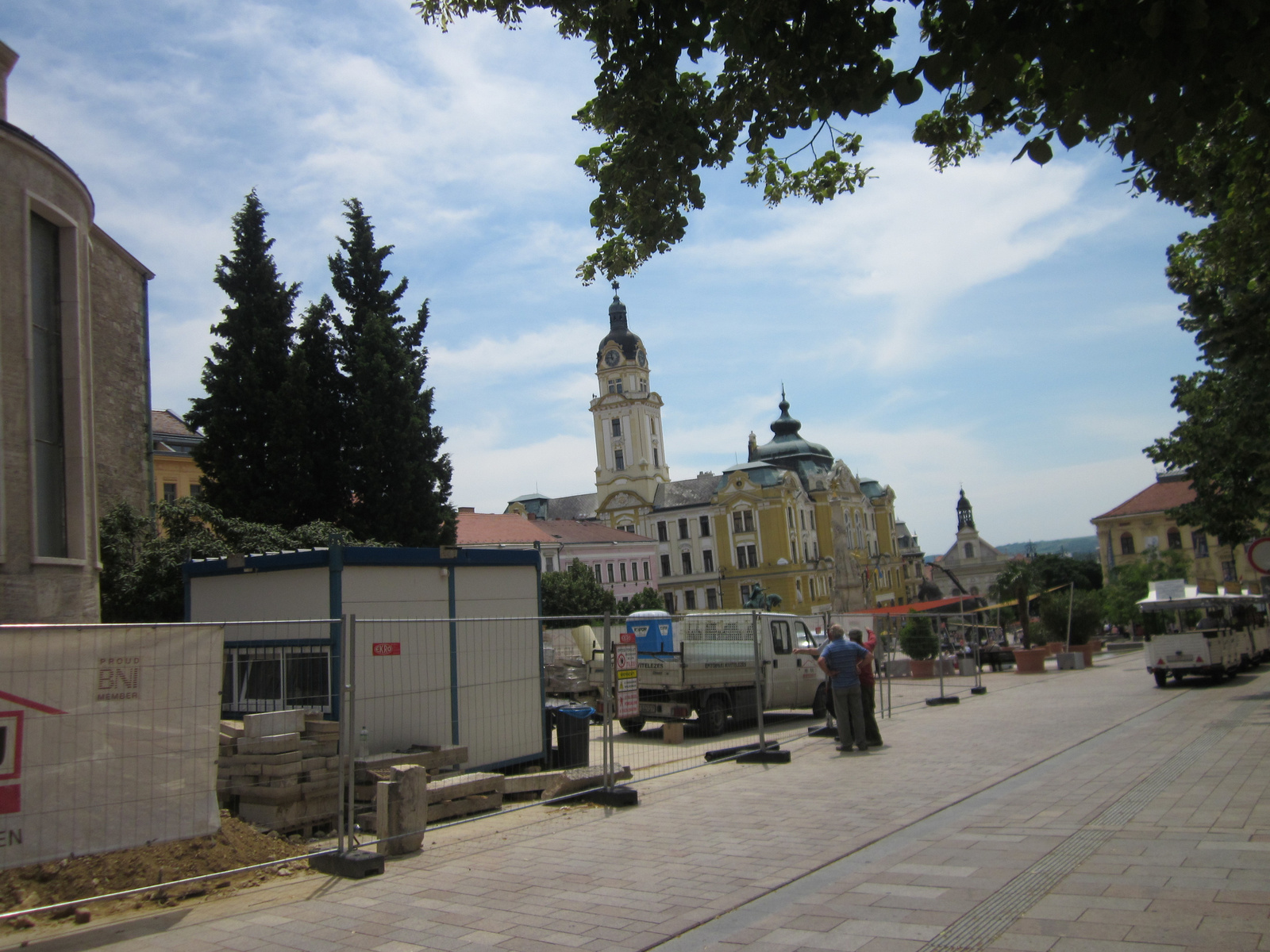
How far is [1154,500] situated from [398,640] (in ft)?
304

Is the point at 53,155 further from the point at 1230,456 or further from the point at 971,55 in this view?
the point at 1230,456

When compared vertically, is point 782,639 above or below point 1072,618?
above

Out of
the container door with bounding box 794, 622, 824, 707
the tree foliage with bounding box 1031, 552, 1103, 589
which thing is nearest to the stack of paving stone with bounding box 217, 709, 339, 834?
the container door with bounding box 794, 622, 824, 707

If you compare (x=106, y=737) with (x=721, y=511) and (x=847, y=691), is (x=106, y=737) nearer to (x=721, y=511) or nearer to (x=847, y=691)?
(x=847, y=691)

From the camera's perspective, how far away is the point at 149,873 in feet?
21.8

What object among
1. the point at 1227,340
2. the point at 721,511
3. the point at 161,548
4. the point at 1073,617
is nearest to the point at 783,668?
the point at 1227,340

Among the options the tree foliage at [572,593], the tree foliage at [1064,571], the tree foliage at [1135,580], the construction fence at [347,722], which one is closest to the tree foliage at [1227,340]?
the construction fence at [347,722]

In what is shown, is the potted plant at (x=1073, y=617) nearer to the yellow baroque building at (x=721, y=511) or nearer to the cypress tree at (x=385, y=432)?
the cypress tree at (x=385, y=432)

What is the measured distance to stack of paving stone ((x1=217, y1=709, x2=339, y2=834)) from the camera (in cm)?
830

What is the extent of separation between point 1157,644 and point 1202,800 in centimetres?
1535

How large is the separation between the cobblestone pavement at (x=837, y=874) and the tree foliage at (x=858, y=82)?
4204 millimetres

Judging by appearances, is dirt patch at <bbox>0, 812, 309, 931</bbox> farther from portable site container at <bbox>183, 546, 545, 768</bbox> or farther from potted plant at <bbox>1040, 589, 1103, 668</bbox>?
potted plant at <bbox>1040, 589, 1103, 668</bbox>

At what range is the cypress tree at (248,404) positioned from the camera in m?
28.5

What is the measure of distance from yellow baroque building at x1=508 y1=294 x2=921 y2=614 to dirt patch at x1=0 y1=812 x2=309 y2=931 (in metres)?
69.8
